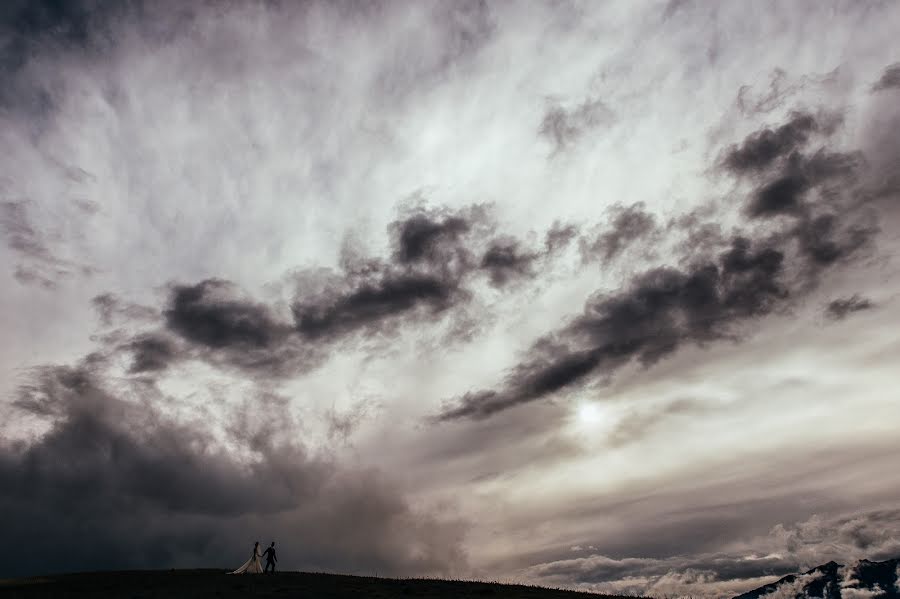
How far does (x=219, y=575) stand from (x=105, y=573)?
40.3 ft

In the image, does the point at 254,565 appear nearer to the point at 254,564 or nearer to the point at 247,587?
the point at 254,564

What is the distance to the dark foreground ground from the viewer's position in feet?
144

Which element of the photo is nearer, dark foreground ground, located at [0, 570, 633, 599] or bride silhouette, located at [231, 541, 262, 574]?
dark foreground ground, located at [0, 570, 633, 599]

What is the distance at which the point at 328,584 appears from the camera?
49.1 meters

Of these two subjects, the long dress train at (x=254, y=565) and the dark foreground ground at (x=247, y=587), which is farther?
→ the long dress train at (x=254, y=565)

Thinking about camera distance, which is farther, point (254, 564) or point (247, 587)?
point (254, 564)

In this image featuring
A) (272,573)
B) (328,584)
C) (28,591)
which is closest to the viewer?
(28,591)

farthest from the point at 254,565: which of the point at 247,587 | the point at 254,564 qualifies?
the point at 247,587

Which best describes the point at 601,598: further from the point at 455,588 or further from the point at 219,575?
the point at 219,575

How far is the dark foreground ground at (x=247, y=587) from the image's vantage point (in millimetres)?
43781

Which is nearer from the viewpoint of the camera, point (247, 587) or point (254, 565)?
point (247, 587)

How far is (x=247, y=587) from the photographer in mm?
45406

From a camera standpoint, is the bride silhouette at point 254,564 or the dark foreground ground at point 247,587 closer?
the dark foreground ground at point 247,587

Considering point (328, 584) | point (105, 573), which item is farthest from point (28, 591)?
point (328, 584)
